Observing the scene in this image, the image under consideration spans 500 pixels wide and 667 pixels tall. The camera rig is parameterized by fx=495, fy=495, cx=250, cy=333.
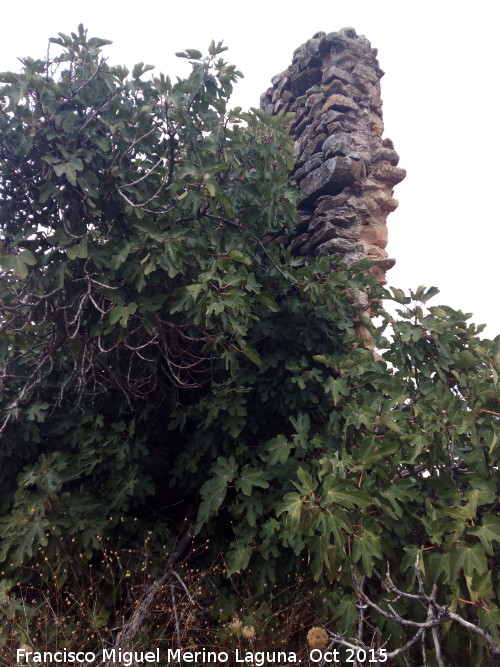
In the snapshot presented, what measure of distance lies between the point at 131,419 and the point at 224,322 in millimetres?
1121

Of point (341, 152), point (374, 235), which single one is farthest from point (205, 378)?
point (341, 152)

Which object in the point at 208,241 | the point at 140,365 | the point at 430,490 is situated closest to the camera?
the point at 430,490

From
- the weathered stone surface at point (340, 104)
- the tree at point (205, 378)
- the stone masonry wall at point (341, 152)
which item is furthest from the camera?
the weathered stone surface at point (340, 104)

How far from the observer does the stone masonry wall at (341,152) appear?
3457mm

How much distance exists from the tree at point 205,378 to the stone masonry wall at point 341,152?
2.17ft

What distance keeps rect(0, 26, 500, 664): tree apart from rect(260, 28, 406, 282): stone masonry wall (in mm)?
661

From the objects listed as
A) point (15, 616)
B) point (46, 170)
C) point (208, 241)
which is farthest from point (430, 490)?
point (46, 170)

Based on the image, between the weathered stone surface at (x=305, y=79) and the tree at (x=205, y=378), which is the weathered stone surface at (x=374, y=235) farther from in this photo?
the weathered stone surface at (x=305, y=79)

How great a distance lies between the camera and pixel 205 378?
9.64 ft

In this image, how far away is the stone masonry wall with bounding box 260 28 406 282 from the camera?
11.3ft

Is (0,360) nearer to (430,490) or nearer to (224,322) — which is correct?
(224,322)

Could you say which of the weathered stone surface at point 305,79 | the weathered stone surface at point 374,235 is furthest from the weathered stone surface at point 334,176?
the weathered stone surface at point 305,79

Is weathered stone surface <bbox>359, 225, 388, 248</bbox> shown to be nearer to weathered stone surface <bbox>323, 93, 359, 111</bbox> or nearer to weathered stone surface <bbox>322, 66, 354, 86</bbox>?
weathered stone surface <bbox>323, 93, 359, 111</bbox>

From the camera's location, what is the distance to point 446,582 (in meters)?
1.75
